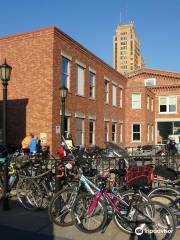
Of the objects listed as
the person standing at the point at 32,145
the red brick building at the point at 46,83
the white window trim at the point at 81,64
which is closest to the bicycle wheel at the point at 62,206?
the person standing at the point at 32,145

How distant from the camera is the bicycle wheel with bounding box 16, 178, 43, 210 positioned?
26.0 ft

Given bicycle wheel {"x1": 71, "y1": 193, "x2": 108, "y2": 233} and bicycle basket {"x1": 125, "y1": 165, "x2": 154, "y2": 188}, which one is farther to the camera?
bicycle basket {"x1": 125, "y1": 165, "x2": 154, "y2": 188}

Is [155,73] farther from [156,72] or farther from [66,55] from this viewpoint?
[66,55]

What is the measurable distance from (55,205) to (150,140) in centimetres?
3175

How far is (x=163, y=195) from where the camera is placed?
6.56m

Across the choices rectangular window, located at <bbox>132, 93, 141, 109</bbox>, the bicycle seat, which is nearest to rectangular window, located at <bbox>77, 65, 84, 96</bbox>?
rectangular window, located at <bbox>132, 93, 141, 109</bbox>

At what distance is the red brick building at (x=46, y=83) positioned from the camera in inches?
736

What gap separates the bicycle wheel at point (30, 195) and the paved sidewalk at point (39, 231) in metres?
0.47

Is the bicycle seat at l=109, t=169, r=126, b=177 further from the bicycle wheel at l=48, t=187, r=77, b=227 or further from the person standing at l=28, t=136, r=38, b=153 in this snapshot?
the person standing at l=28, t=136, r=38, b=153

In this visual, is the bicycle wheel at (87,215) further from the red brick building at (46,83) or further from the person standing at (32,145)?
the red brick building at (46,83)

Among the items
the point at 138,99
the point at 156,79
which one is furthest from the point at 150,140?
the point at 156,79

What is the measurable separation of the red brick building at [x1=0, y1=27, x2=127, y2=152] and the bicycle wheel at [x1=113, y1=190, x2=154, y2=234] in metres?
12.3

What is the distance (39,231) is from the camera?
6371 millimetres

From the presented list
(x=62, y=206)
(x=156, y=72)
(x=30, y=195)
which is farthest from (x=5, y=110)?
(x=156, y=72)
